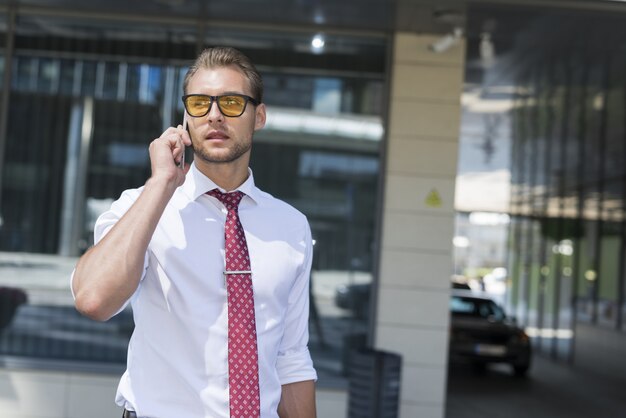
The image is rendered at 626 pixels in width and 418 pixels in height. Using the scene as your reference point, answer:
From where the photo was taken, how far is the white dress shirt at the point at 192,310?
188 centimetres

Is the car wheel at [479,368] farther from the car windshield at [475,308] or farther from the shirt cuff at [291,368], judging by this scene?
the shirt cuff at [291,368]

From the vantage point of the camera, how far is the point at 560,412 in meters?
9.83

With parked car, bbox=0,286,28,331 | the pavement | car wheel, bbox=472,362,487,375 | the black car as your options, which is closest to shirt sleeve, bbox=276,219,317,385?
parked car, bbox=0,286,28,331

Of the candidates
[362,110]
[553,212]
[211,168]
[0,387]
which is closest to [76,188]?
[0,387]

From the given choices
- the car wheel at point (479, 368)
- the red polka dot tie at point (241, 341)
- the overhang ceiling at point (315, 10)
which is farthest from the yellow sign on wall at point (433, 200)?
the car wheel at point (479, 368)

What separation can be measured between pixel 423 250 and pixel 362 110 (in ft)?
4.28

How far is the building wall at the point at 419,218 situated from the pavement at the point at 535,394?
2.36 meters

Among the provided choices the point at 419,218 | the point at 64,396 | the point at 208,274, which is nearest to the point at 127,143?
the point at 64,396

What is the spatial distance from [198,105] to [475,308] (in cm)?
1171

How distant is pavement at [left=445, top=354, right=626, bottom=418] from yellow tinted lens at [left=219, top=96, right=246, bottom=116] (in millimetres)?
7656

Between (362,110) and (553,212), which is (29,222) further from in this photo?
(553,212)

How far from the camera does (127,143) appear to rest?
291 inches

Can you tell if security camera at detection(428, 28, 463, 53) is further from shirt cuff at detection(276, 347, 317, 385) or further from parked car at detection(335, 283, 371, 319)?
shirt cuff at detection(276, 347, 317, 385)

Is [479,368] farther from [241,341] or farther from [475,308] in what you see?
[241,341]
